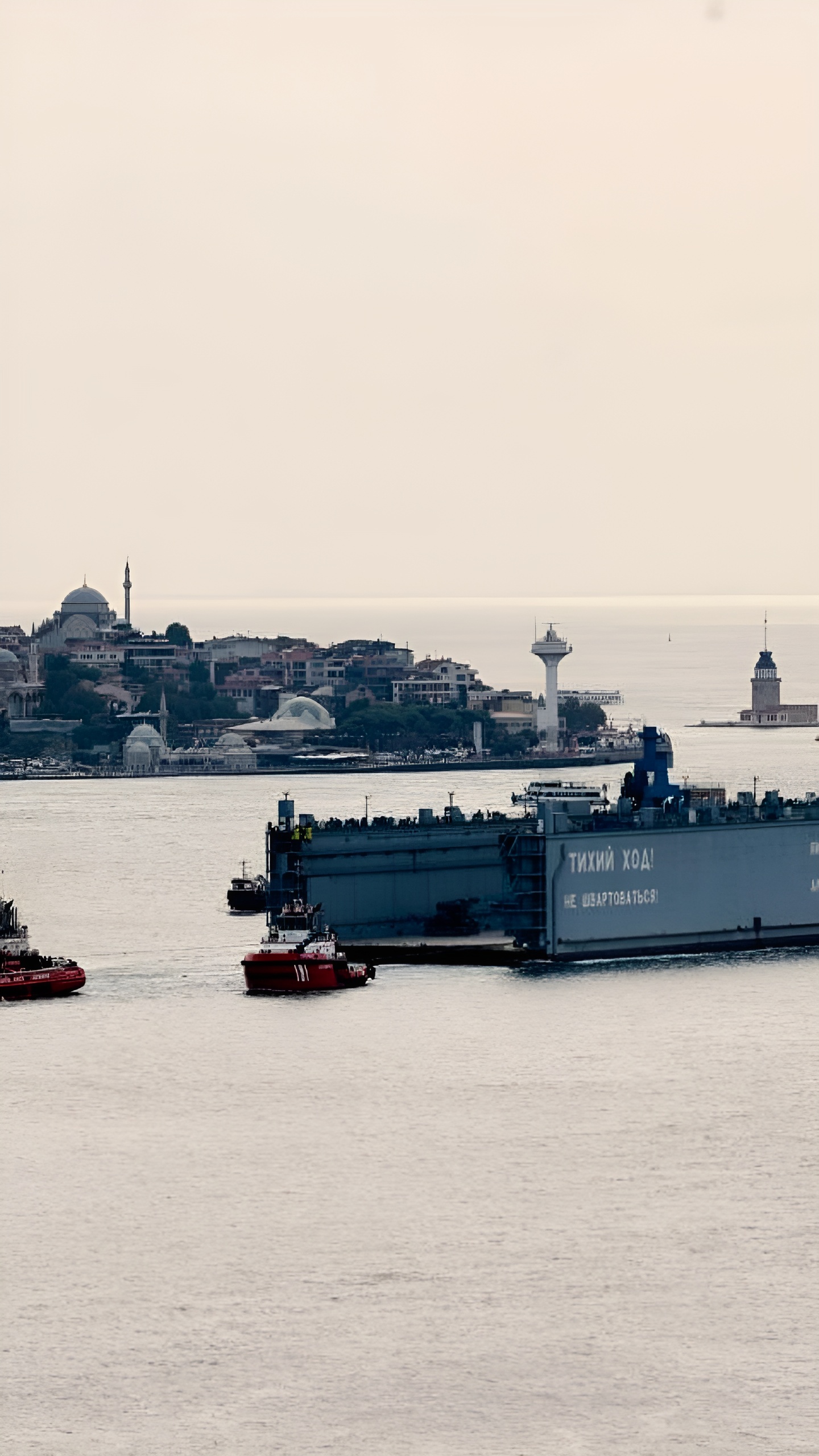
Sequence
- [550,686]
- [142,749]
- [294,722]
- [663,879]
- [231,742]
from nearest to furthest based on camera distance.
→ [663,879], [142,749], [231,742], [294,722], [550,686]

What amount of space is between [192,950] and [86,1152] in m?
18.7

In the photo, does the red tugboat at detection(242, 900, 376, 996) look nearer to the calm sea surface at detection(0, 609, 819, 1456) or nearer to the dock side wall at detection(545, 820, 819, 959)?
the calm sea surface at detection(0, 609, 819, 1456)

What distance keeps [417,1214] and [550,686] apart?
13339 centimetres

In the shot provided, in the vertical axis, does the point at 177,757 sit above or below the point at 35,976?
above

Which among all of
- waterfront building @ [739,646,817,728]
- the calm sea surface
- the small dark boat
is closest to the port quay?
waterfront building @ [739,646,817,728]

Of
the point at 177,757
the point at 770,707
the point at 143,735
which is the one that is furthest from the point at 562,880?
the point at 770,707

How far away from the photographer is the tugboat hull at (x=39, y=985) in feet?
158

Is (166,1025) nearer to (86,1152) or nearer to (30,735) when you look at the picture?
(86,1152)

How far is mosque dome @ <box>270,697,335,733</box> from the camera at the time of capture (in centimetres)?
16125

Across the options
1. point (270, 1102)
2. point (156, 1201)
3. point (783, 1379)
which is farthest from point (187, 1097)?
point (783, 1379)

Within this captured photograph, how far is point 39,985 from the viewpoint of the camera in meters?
48.2

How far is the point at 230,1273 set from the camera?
30.7 meters

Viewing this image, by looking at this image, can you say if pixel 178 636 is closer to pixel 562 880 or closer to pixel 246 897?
pixel 246 897

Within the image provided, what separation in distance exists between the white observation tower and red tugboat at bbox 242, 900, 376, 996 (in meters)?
112
